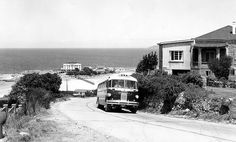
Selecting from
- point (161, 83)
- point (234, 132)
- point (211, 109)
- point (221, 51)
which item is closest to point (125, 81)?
point (161, 83)

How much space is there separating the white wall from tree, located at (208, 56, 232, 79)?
7.24 metres

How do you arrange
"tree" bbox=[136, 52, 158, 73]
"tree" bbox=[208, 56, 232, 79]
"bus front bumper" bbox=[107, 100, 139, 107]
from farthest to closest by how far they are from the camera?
"tree" bbox=[136, 52, 158, 73] → "tree" bbox=[208, 56, 232, 79] → "bus front bumper" bbox=[107, 100, 139, 107]

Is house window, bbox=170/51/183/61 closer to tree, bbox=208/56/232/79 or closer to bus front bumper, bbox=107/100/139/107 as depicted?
tree, bbox=208/56/232/79

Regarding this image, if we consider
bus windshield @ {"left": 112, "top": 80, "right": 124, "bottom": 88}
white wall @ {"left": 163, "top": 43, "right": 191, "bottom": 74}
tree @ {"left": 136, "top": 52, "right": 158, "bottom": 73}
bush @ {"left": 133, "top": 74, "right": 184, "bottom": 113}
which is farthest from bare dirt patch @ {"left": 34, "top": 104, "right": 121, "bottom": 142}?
tree @ {"left": 136, "top": 52, "right": 158, "bottom": 73}

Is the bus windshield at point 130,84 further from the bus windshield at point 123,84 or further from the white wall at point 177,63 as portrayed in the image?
the white wall at point 177,63

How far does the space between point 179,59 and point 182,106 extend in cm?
2926

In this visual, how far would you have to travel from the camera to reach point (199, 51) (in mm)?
52938

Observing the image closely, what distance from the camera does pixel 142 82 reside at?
111 feet

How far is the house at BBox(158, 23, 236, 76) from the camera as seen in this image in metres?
51.8

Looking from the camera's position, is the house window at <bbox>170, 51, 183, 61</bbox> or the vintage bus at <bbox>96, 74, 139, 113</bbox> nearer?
the vintage bus at <bbox>96, 74, 139, 113</bbox>

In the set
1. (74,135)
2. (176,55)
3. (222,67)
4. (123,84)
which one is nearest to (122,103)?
(123,84)

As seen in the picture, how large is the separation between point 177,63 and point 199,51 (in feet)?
12.4

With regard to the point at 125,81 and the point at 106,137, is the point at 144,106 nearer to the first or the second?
the point at 125,81

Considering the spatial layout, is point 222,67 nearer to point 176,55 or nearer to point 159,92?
point 176,55
